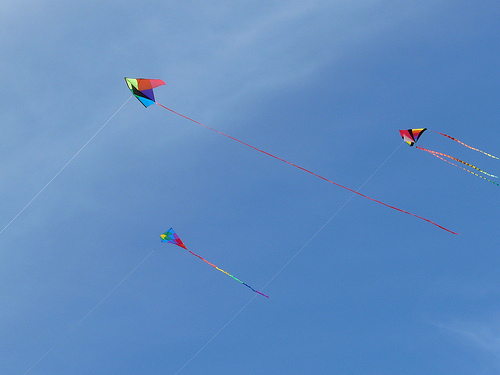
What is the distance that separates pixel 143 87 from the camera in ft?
78.2

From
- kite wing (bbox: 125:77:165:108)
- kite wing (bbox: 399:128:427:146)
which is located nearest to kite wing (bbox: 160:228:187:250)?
kite wing (bbox: 125:77:165:108)

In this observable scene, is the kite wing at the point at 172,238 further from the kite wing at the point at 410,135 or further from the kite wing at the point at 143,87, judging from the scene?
the kite wing at the point at 410,135

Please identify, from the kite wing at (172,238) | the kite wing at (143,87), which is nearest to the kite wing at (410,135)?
the kite wing at (143,87)

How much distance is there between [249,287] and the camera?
27.2 meters

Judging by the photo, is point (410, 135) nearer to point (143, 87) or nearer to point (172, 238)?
point (143, 87)

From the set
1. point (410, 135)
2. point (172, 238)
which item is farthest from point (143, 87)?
point (410, 135)

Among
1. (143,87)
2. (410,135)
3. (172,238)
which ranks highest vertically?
(410,135)

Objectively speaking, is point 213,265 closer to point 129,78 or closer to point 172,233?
point 172,233

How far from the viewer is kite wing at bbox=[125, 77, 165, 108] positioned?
2353cm

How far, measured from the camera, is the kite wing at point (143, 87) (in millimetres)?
23533

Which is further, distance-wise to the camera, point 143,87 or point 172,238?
point 172,238

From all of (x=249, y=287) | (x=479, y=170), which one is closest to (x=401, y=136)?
(x=479, y=170)

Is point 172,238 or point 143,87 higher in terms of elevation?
point 143,87

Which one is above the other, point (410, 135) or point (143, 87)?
point (410, 135)
